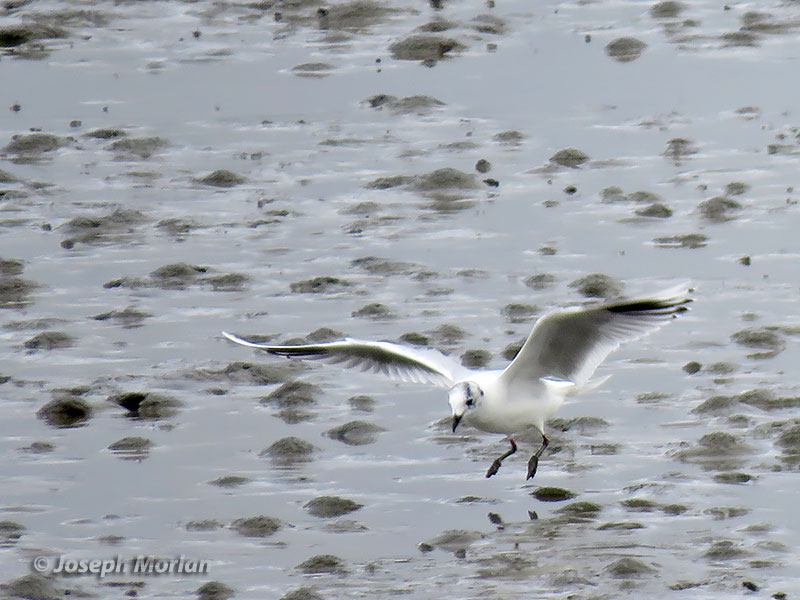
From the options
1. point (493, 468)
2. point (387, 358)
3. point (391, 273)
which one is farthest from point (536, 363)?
point (391, 273)

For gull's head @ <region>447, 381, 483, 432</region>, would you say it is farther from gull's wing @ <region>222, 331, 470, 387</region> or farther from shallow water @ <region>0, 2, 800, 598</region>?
shallow water @ <region>0, 2, 800, 598</region>

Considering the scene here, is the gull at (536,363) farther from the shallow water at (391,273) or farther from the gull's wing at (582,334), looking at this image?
the shallow water at (391,273)

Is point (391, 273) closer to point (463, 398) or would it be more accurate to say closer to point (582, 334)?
point (582, 334)

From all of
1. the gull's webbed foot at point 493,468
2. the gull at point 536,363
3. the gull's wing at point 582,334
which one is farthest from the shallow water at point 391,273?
the gull's wing at point 582,334

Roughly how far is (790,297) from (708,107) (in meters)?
4.39

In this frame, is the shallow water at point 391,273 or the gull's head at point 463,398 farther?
the gull's head at point 463,398

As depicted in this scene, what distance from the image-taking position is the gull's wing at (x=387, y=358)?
991 cm

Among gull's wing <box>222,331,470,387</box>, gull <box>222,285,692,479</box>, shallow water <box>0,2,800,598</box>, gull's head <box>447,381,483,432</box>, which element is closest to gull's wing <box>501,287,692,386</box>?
gull <box>222,285,692,479</box>

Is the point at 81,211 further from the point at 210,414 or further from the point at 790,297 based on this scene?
the point at 790,297

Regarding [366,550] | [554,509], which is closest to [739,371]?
[554,509]

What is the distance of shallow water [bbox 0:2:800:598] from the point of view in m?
9.10

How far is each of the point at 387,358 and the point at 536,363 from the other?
0.90 metres

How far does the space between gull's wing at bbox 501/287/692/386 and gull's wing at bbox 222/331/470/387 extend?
41 cm

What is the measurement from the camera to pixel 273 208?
1431cm
